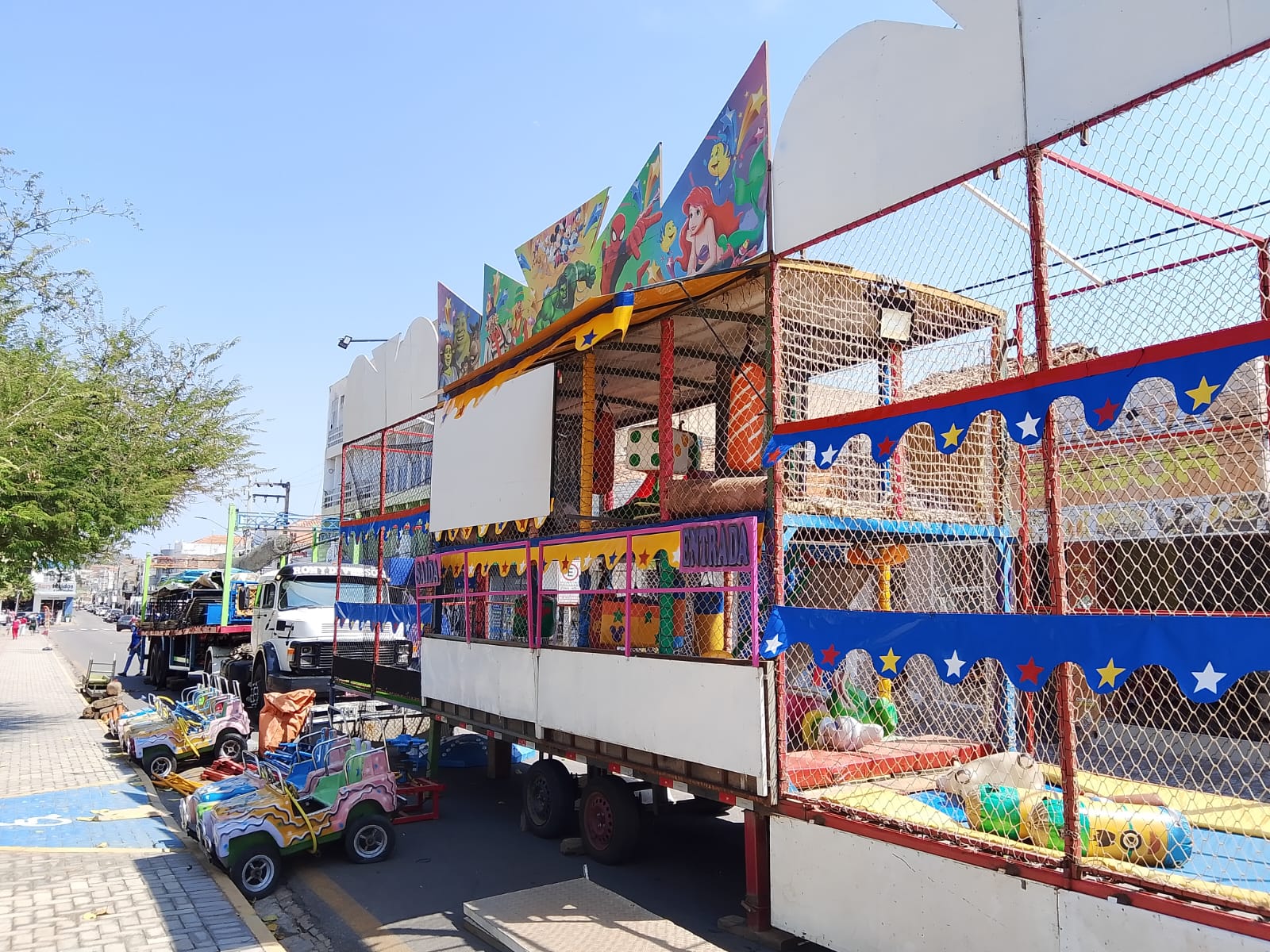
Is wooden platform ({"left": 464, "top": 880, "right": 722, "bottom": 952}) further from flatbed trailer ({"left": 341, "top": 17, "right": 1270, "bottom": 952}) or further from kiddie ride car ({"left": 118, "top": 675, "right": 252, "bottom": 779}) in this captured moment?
kiddie ride car ({"left": 118, "top": 675, "right": 252, "bottom": 779})

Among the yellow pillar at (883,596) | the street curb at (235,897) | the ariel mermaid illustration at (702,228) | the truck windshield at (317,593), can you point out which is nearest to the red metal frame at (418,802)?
the street curb at (235,897)

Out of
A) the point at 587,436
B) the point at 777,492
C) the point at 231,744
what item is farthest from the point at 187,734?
the point at 777,492

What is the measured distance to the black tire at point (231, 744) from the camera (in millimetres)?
11695

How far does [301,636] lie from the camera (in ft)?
53.8

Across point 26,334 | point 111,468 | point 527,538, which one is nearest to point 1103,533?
point 527,538

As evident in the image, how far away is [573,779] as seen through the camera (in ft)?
28.7

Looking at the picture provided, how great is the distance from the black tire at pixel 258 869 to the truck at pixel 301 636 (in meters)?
7.79

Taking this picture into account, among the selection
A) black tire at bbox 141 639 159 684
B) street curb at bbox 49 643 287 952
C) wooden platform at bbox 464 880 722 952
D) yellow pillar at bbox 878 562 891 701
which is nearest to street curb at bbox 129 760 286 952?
street curb at bbox 49 643 287 952

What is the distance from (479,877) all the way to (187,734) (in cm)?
626

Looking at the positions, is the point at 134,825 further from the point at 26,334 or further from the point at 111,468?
the point at 26,334

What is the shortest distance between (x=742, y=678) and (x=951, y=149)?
3.57m

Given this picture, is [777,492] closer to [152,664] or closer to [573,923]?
[573,923]

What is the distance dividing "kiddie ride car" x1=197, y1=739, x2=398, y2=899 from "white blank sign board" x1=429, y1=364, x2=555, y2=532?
9.34 feet

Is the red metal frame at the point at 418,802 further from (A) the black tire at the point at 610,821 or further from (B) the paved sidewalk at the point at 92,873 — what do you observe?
(A) the black tire at the point at 610,821
